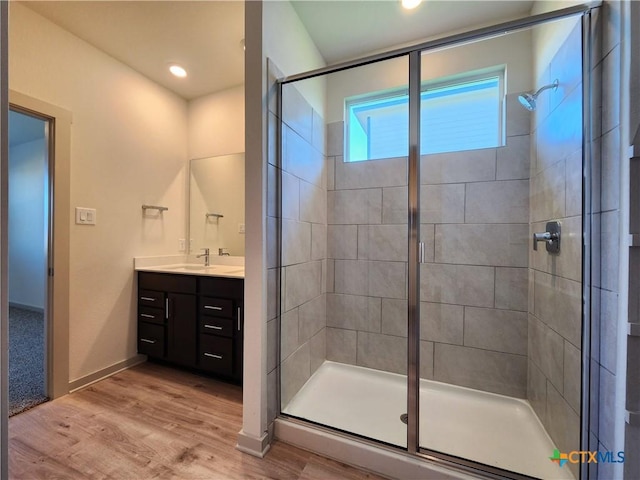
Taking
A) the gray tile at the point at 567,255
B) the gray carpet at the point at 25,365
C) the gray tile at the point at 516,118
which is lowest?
the gray carpet at the point at 25,365

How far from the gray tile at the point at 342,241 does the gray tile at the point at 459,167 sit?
26.2 inches

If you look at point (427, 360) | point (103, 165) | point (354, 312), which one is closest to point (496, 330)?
point (427, 360)

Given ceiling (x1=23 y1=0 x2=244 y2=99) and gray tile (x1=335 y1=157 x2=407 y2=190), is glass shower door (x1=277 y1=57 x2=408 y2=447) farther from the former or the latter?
ceiling (x1=23 y1=0 x2=244 y2=99)

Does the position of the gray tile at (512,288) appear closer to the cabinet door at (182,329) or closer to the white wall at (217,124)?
the cabinet door at (182,329)

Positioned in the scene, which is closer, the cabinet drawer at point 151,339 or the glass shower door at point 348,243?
the glass shower door at point 348,243

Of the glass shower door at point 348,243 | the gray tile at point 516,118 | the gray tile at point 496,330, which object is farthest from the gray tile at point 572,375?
the gray tile at point 516,118

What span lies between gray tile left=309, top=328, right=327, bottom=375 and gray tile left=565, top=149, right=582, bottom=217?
5.61 feet

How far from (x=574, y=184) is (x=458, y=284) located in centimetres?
Result: 90

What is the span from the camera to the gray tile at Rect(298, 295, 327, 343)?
1.89 metres

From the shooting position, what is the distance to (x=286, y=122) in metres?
1.64

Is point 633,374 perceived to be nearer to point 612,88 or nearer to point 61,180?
point 612,88

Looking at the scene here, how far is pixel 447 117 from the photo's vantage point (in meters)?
1.95

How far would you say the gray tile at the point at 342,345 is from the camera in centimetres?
225

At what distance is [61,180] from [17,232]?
375cm
